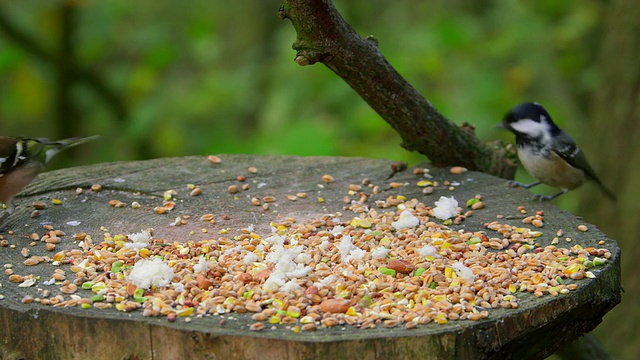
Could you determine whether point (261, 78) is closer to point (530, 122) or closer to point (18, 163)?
point (530, 122)

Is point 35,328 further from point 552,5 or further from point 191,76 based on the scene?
point 191,76

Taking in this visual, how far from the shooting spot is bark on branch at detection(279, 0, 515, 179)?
2.79m

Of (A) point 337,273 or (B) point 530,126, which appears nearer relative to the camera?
(A) point 337,273

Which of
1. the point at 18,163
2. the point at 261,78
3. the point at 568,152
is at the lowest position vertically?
the point at 568,152

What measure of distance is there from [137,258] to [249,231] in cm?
47

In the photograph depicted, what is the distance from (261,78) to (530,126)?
4.30 m

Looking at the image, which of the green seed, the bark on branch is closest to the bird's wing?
the bark on branch

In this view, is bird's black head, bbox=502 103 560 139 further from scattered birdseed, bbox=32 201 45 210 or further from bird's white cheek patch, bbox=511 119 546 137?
scattered birdseed, bbox=32 201 45 210

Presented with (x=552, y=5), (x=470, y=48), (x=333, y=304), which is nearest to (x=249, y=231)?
(x=333, y=304)

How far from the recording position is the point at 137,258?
255 cm

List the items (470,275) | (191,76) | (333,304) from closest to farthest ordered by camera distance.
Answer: (333,304) → (470,275) → (191,76)

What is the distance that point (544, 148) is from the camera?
385 centimetres

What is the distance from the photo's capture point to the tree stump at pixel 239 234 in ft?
6.39

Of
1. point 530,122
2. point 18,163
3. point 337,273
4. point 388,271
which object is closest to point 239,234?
point 337,273
